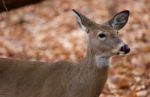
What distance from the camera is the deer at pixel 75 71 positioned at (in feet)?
22.4

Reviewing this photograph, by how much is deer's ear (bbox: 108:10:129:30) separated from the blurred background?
5.99 ft

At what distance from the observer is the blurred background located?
932cm

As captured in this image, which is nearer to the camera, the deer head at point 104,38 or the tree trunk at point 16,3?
the deer head at point 104,38

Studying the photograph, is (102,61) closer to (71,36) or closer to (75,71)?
(75,71)

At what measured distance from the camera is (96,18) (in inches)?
452

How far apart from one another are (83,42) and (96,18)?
1.04m

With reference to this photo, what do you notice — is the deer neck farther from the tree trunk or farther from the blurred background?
the tree trunk

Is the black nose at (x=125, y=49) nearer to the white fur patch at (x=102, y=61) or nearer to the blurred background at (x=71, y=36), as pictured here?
the white fur patch at (x=102, y=61)

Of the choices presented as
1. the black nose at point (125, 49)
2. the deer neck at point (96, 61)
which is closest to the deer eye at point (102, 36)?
the deer neck at point (96, 61)

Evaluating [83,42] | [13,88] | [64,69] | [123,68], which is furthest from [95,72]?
[83,42]

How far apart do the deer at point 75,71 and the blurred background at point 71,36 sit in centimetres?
193

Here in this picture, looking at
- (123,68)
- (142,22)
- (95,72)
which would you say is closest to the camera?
(95,72)

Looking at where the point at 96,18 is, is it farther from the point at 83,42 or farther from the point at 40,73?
the point at 40,73

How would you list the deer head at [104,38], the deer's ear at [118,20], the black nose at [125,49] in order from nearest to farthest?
the black nose at [125,49], the deer head at [104,38], the deer's ear at [118,20]
